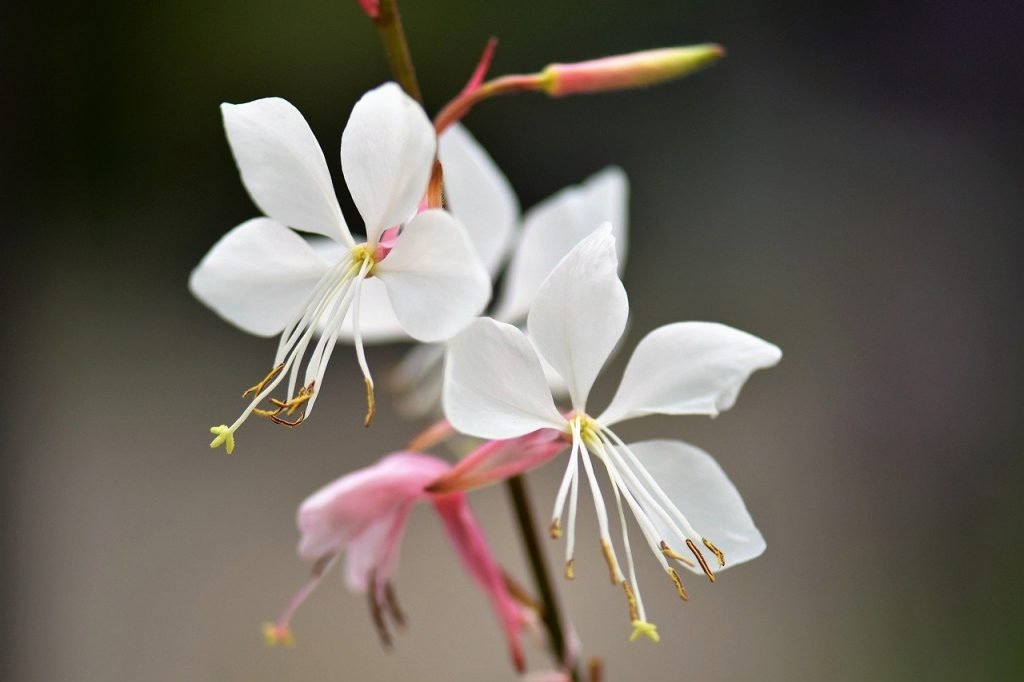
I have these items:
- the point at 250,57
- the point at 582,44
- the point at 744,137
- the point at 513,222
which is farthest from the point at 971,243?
the point at 513,222

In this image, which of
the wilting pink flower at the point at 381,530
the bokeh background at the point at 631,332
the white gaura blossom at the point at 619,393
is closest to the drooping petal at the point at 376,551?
the wilting pink flower at the point at 381,530

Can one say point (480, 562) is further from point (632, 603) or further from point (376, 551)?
point (632, 603)

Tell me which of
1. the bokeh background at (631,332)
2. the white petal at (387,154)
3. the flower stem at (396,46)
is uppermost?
the flower stem at (396,46)

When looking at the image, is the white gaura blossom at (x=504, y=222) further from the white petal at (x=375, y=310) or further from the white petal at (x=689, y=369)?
the white petal at (x=689, y=369)

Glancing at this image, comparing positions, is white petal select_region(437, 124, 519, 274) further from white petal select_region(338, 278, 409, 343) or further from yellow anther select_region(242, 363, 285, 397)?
yellow anther select_region(242, 363, 285, 397)

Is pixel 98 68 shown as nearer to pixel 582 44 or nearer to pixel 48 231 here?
pixel 48 231

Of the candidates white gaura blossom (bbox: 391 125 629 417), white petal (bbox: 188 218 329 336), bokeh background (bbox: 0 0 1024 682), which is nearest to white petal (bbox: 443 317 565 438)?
white petal (bbox: 188 218 329 336)
